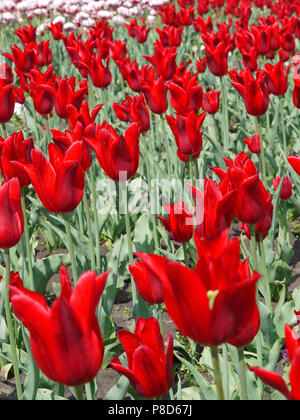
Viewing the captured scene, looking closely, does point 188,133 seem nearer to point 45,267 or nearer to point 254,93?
point 254,93

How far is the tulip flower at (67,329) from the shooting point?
102cm

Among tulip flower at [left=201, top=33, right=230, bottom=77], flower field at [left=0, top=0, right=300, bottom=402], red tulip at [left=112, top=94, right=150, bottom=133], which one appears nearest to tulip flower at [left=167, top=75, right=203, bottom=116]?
flower field at [left=0, top=0, right=300, bottom=402]

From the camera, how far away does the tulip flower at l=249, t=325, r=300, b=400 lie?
3.16 feet

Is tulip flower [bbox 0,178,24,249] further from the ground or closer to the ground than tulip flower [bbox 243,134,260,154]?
closer to the ground

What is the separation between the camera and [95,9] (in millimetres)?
9047

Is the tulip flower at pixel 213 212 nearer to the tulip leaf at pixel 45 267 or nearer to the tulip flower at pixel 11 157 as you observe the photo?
the tulip flower at pixel 11 157

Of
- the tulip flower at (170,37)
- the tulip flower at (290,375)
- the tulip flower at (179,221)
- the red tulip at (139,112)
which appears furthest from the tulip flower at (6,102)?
the tulip flower at (170,37)

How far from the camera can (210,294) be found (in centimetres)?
101

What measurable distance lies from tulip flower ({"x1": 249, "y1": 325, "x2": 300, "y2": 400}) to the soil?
1.12 metres

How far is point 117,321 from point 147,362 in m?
1.58

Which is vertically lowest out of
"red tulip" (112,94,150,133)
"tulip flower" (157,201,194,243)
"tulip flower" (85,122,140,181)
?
"tulip flower" (157,201,194,243)

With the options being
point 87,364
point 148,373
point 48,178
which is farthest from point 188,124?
point 87,364

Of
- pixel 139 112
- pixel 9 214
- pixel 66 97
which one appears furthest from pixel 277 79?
pixel 9 214

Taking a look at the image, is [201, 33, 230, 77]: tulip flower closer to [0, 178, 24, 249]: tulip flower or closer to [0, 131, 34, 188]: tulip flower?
[0, 131, 34, 188]: tulip flower
